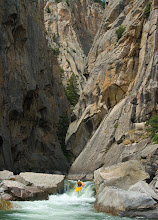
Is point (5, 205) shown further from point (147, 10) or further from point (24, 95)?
point (147, 10)

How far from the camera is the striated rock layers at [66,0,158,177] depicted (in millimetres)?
30797

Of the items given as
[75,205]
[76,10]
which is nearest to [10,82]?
[75,205]

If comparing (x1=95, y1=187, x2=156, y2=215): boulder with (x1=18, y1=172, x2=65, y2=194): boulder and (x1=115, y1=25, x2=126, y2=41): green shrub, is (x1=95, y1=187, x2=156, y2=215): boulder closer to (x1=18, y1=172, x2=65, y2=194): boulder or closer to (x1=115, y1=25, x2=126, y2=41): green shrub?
(x1=18, y1=172, x2=65, y2=194): boulder

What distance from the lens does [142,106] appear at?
1235 inches

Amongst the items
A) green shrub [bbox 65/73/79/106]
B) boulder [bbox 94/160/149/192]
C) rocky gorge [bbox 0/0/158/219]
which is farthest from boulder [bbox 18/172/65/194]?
green shrub [bbox 65/73/79/106]

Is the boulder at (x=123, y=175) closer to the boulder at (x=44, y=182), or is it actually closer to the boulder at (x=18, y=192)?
the boulder at (x=44, y=182)

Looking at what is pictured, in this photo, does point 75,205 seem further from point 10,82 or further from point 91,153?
point 10,82

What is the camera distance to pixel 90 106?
141ft

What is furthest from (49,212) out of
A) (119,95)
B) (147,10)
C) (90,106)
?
(147,10)

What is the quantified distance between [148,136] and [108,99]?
1259 cm

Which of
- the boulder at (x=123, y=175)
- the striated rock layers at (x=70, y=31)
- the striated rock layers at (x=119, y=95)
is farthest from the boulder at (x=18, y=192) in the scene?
the striated rock layers at (x=70, y=31)

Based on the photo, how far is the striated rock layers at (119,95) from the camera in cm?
3080

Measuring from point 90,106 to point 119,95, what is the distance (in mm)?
6239

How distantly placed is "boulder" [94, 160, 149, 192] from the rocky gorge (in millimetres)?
54
